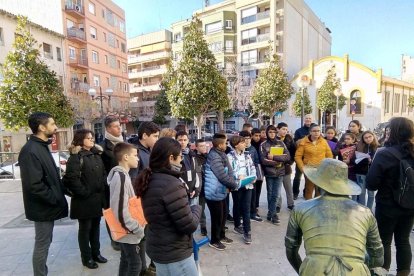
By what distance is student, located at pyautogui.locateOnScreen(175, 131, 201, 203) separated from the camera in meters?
3.65

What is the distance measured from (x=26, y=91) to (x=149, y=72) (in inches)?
1441

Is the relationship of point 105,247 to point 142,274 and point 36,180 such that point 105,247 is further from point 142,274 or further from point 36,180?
point 36,180

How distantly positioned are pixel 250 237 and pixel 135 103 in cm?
4206

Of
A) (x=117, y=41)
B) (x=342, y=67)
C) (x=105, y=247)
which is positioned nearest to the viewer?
(x=105, y=247)

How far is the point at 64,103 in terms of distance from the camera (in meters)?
9.08

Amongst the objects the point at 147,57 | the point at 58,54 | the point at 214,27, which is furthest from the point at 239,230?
the point at 147,57

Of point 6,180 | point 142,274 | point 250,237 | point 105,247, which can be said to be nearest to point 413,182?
point 250,237

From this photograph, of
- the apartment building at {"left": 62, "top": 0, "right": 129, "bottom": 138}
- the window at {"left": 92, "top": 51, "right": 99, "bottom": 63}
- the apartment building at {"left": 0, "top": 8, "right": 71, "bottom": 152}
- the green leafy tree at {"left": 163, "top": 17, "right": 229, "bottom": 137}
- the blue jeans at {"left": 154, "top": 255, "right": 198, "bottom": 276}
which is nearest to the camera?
the blue jeans at {"left": 154, "top": 255, "right": 198, "bottom": 276}

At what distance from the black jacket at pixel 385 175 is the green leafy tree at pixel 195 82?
9.83m

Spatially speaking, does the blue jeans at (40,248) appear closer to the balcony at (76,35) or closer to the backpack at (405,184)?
the backpack at (405,184)

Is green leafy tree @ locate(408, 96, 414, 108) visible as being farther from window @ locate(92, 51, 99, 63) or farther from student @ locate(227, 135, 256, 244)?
window @ locate(92, 51, 99, 63)

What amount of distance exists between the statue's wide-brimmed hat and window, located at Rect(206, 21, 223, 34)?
36.0 meters

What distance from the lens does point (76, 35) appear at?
2605cm

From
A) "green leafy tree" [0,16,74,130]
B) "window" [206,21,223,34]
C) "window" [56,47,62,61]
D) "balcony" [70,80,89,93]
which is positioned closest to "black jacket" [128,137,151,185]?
"green leafy tree" [0,16,74,130]
